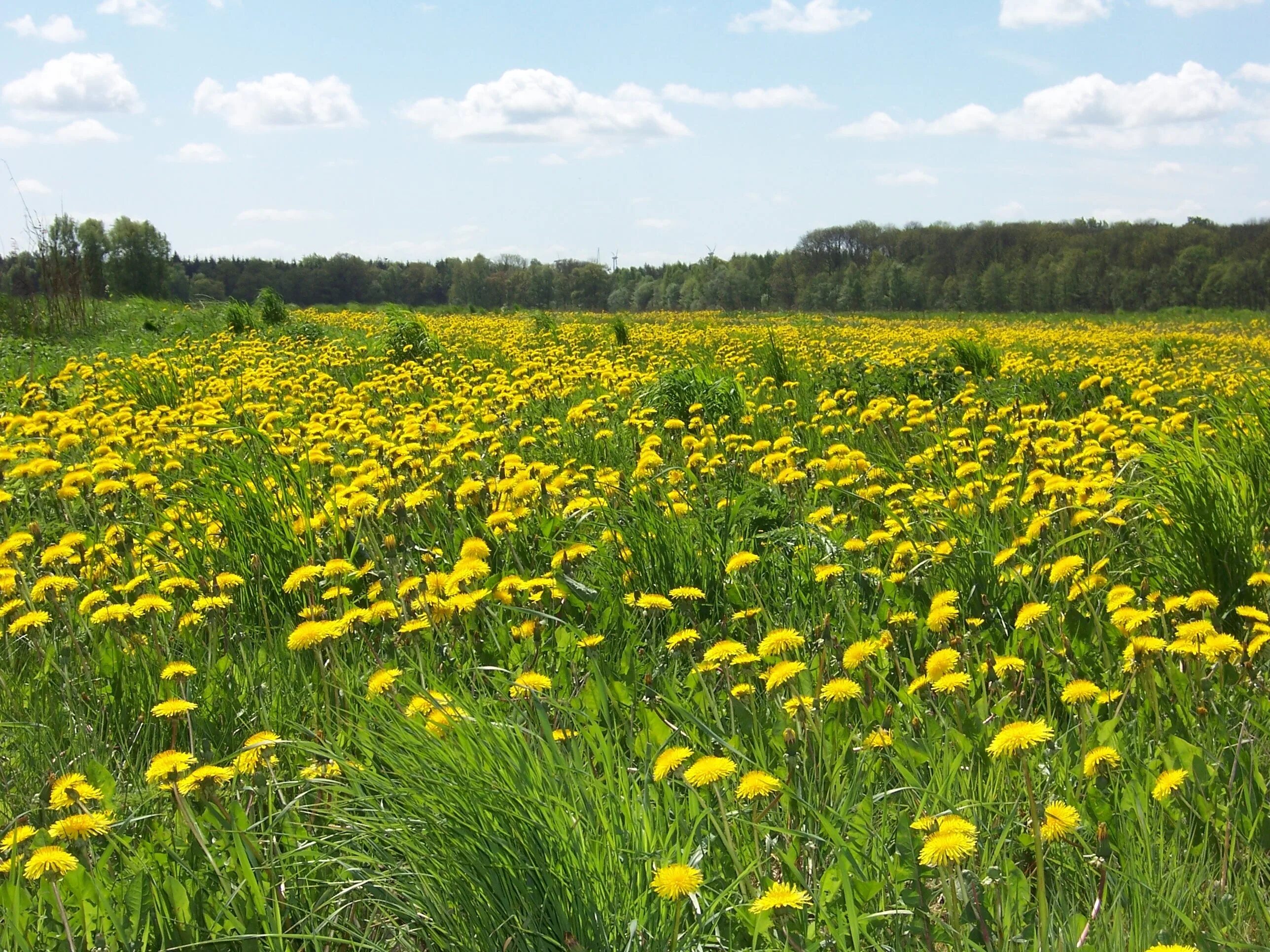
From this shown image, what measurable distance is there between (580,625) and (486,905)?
4.89ft

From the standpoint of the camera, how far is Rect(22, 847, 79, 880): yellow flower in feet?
5.31

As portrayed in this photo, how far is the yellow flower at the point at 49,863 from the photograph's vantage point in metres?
1.62

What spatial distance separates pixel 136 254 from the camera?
69812 millimetres

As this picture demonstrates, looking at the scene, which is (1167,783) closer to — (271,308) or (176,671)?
(176,671)

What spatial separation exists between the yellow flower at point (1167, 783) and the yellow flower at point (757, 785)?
701mm

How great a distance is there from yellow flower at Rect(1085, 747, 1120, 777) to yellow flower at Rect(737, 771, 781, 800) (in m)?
0.67

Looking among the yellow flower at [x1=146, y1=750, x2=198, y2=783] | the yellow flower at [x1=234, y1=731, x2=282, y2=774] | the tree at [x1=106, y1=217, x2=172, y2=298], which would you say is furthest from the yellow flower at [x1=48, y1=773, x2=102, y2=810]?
the tree at [x1=106, y1=217, x2=172, y2=298]

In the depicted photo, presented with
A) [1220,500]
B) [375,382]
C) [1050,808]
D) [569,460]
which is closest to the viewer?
[1050,808]

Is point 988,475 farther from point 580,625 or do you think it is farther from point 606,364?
point 606,364

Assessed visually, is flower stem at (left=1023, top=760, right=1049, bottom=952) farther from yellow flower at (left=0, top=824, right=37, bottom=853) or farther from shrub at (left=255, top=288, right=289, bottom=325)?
shrub at (left=255, top=288, right=289, bottom=325)

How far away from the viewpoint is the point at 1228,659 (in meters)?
2.43

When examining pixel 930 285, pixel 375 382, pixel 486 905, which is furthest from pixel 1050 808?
pixel 930 285

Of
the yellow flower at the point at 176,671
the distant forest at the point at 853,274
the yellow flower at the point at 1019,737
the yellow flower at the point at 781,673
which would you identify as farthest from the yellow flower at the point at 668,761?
the distant forest at the point at 853,274

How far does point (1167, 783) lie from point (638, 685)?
1331mm
